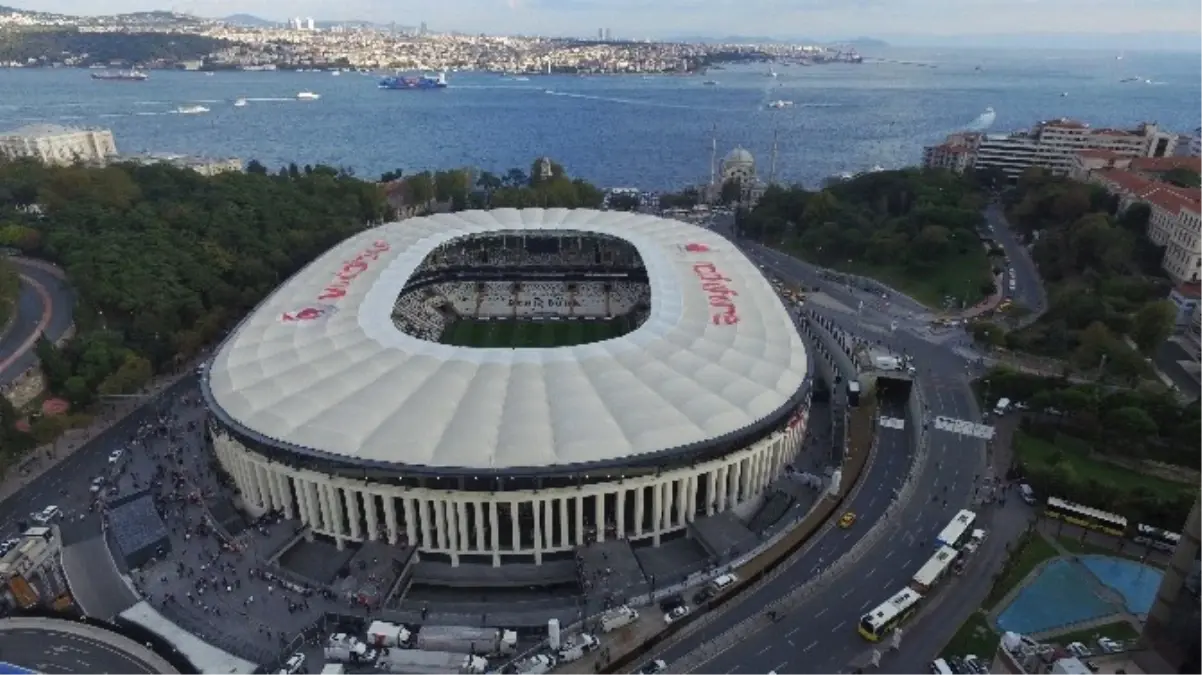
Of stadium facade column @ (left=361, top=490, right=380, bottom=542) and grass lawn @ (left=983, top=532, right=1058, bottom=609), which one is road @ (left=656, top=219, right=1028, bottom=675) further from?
stadium facade column @ (left=361, top=490, right=380, bottom=542)

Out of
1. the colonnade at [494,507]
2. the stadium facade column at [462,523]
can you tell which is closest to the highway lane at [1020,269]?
the colonnade at [494,507]

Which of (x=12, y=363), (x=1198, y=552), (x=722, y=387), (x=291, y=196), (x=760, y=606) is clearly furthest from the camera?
(x=291, y=196)

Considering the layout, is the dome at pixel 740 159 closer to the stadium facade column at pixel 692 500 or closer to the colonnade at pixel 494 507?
the colonnade at pixel 494 507

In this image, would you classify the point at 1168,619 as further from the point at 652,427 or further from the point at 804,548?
the point at 652,427

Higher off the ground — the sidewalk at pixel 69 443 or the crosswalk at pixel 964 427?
the crosswalk at pixel 964 427

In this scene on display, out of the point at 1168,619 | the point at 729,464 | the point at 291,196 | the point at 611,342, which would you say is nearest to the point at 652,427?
the point at 729,464

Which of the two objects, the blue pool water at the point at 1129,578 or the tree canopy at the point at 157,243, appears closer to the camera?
the blue pool water at the point at 1129,578
